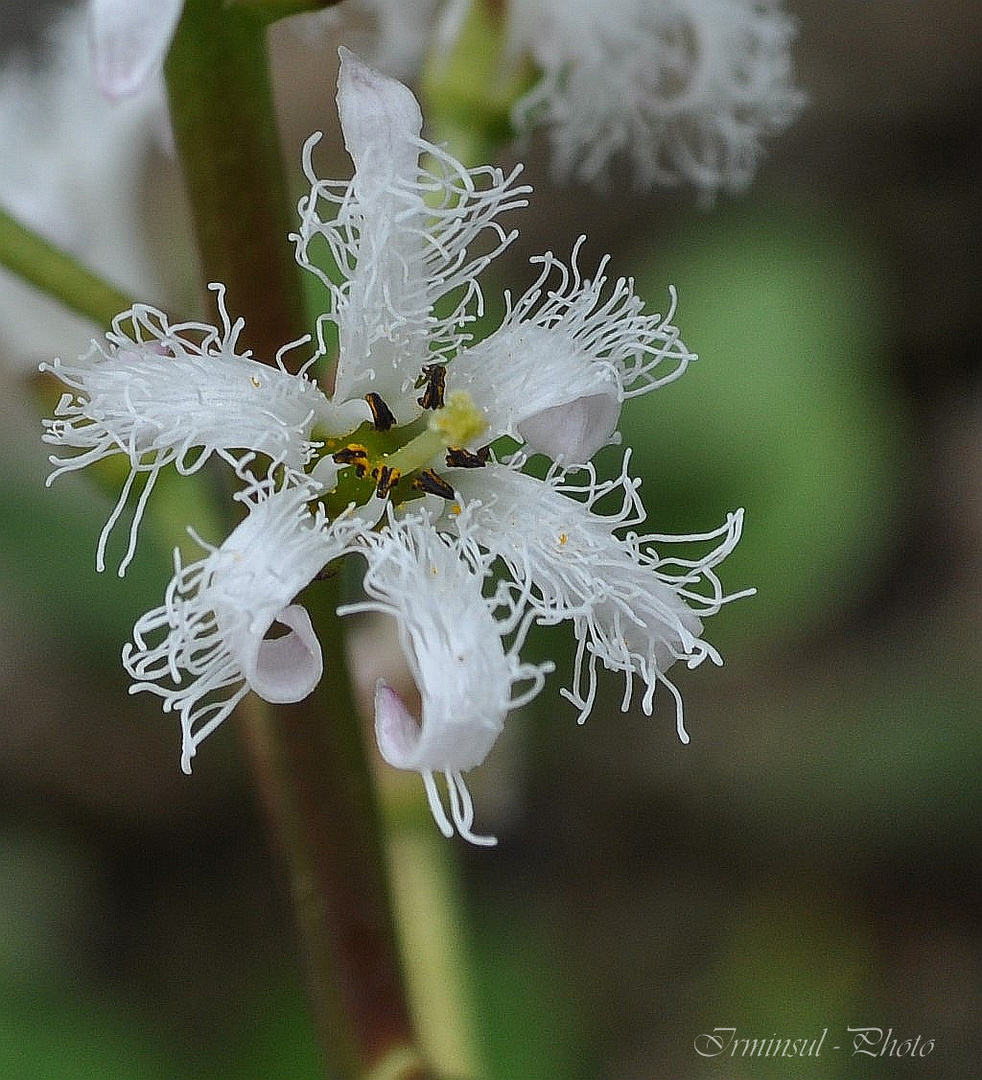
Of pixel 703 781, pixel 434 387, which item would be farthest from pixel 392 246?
pixel 703 781

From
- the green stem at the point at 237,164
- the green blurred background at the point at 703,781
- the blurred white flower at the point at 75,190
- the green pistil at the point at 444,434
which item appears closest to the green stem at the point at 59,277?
the green stem at the point at 237,164

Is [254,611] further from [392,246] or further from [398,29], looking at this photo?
[398,29]

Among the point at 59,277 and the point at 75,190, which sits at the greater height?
the point at 75,190

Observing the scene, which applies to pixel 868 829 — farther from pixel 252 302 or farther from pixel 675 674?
pixel 252 302

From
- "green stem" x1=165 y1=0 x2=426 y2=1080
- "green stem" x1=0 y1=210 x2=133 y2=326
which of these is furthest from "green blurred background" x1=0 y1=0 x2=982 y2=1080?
"green stem" x1=0 y1=210 x2=133 y2=326

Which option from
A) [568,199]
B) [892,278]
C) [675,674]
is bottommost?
[675,674]

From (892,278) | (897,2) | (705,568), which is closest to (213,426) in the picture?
(705,568)
